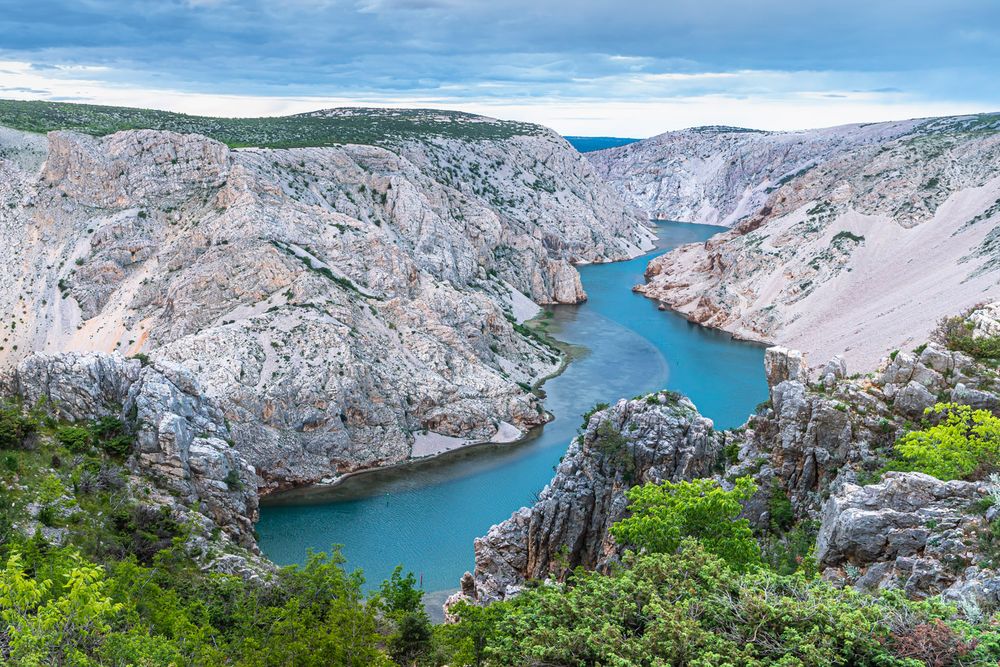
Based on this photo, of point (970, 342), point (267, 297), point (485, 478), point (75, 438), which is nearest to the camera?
point (970, 342)

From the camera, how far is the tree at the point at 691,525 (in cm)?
2362

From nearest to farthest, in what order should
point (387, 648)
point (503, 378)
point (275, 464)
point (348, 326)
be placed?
point (387, 648), point (275, 464), point (348, 326), point (503, 378)

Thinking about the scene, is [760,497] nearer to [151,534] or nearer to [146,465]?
[151,534]

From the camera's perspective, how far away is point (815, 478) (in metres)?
30.5

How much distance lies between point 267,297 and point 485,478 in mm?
22395

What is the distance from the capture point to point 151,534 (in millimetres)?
28672

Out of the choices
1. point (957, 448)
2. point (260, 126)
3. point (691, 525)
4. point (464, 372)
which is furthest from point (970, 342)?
point (260, 126)

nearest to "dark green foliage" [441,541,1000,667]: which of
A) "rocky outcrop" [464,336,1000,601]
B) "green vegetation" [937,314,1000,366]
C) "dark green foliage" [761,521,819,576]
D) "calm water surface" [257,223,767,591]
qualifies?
"rocky outcrop" [464,336,1000,601]

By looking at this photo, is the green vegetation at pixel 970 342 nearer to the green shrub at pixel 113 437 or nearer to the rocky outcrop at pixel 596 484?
the rocky outcrop at pixel 596 484

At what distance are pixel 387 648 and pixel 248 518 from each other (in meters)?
16.8

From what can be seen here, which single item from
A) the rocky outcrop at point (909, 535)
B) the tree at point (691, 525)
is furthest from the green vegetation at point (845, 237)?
the rocky outcrop at point (909, 535)

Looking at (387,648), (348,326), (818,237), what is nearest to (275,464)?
(348,326)

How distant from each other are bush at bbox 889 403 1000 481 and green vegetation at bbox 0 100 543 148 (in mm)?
77791

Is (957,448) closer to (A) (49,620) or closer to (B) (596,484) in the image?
(B) (596,484)
